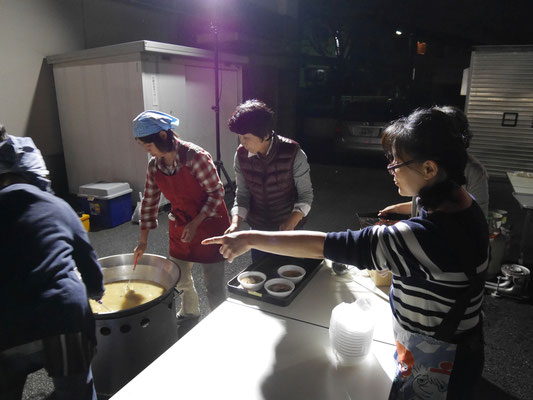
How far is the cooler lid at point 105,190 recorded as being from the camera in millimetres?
5312

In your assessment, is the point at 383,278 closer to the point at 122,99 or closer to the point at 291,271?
the point at 291,271

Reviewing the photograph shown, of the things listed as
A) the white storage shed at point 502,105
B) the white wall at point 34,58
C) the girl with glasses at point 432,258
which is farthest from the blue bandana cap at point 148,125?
the white storage shed at point 502,105

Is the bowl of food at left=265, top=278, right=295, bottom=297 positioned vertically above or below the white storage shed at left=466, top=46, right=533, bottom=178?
below

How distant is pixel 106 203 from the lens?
530 cm

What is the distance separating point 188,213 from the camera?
2609 mm

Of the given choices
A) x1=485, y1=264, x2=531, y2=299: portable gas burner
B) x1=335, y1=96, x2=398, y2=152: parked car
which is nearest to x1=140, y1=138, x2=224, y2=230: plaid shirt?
x1=485, y1=264, x2=531, y2=299: portable gas burner

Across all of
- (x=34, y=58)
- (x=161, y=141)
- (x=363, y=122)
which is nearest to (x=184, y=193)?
(x=161, y=141)

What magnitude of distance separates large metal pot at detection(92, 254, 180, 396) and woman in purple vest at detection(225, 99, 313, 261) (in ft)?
2.18

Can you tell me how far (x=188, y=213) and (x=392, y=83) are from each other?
8141 millimetres

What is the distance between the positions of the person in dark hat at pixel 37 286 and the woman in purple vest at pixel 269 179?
107 centimetres

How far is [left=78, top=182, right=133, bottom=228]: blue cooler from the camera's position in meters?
5.32

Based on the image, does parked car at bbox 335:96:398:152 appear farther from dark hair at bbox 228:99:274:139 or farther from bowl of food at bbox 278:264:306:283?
bowl of food at bbox 278:264:306:283

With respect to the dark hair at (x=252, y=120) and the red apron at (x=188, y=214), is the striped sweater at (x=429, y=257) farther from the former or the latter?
the red apron at (x=188, y=214)

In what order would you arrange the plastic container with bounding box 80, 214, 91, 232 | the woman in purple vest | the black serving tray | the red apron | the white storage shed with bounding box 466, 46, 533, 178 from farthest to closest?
1. the white storage shed with bounding box 466, 46, 533, 178
2. the plastic container with bounding box 80, 214, 91, 232
3. the red apron
4. the woman in purple vest
5. the black serving tray
